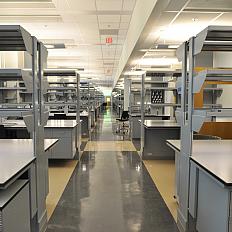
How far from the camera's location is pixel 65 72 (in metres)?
5.72

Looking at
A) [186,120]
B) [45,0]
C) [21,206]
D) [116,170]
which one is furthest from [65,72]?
[21,206]

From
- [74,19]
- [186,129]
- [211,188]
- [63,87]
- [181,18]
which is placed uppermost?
[74,19]

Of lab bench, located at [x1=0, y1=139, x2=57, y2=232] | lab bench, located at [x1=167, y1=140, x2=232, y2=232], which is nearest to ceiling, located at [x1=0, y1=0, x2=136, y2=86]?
lab bench, located at [x1=0, y1=139, x2=57, y2=232]

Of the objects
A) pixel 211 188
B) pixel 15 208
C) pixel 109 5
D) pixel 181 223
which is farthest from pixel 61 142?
pixel 211 188

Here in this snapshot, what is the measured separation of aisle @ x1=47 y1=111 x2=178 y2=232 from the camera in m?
2.82

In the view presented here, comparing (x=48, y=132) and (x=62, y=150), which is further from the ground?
(x=48, y=132)

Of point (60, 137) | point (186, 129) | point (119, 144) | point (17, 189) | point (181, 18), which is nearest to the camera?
point (17, 189)

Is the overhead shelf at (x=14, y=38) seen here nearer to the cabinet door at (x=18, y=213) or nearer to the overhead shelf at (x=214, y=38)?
the cabinet door at (x=18, y=213)

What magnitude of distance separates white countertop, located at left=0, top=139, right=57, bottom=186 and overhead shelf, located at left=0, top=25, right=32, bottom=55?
89cm

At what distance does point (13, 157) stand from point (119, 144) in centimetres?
567

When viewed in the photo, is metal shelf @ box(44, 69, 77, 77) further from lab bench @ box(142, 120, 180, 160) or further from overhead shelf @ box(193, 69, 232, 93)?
overhead shelf @ box(193, 69, 232, 93)

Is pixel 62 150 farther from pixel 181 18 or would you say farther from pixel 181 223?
pixel 181 18

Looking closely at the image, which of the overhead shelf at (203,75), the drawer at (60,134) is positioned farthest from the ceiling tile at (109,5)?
the overhead shelf at (203,75)

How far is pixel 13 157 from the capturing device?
2.31 meters
